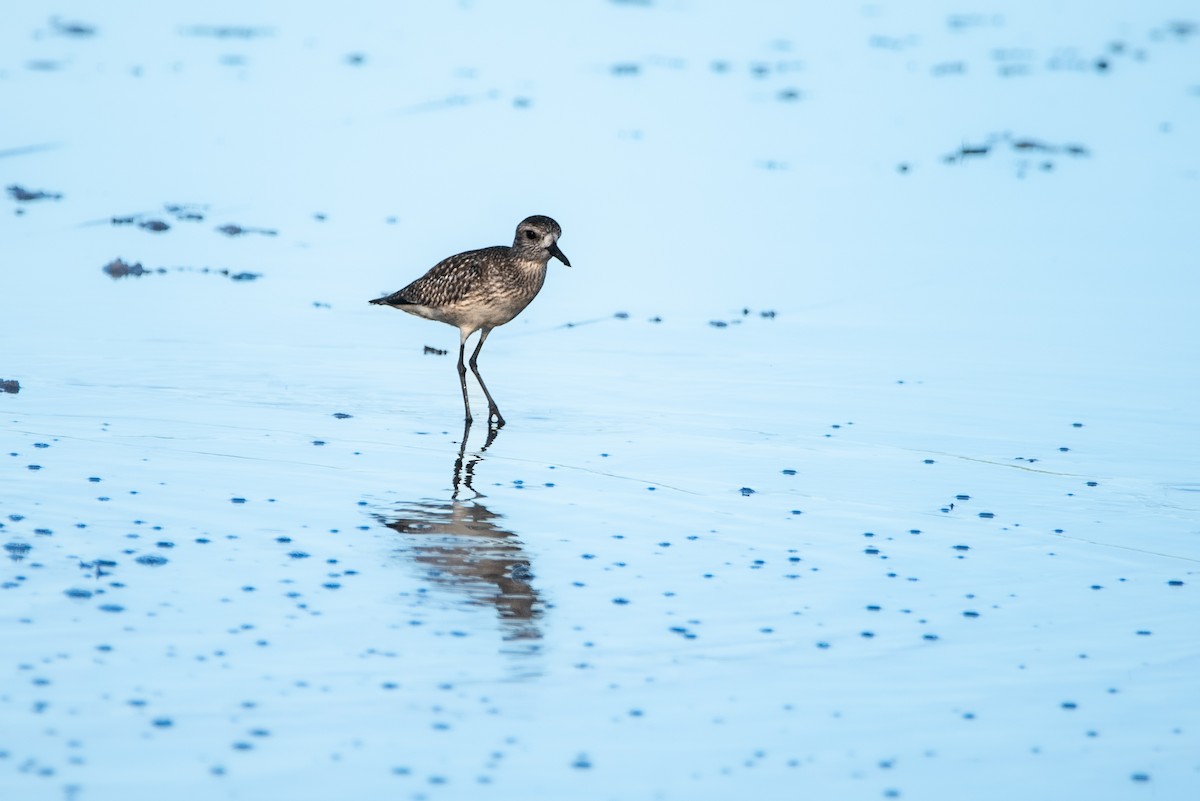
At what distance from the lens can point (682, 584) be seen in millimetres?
8461

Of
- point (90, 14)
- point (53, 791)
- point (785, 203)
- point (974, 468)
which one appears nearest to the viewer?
point (53, 791)

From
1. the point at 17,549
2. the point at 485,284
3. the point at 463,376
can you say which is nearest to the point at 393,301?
the point at 485,284

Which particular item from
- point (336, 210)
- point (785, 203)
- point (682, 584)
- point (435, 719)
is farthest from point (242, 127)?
point (435, 719)

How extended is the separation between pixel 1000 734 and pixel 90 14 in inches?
1056

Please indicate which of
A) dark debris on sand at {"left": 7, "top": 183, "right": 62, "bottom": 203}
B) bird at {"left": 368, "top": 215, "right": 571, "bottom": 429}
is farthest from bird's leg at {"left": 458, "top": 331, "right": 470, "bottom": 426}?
dark debris on sand at {"left": 7, "top": 183, "right": 62, "bottom": 203}

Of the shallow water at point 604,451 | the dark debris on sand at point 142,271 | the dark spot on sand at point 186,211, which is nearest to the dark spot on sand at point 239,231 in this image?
the shallow water at point 604,451

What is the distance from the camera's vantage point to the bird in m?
12.8

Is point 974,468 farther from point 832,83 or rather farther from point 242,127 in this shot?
point 832,83

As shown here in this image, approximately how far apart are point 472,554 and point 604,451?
7.33 ft

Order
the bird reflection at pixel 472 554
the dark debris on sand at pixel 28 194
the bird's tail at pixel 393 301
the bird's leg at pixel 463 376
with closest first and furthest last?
the bird reflection at pixel 472 554, the bird's leg at pixel 463 376, the bird's tail at pixel 393 301, the dark debris on sand at pixel 28 194

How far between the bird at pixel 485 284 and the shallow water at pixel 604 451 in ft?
1.69

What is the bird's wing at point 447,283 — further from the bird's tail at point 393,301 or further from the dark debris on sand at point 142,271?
the dark debris on sand at point 142,271

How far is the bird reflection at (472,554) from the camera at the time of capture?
8.06 m

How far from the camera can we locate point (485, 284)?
1277 cm
